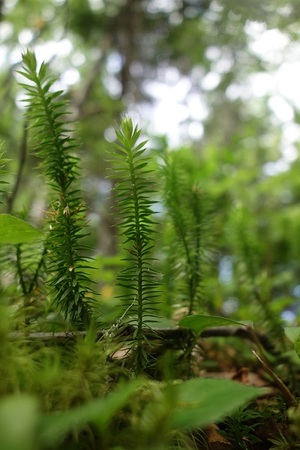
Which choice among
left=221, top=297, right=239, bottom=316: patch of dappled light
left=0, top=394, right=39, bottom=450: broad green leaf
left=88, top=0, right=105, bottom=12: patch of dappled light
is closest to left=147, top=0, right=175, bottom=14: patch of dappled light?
left=88, top=0, right=105, bottom=12: patch of dappled light

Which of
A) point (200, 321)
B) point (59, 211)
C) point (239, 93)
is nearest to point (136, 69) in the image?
point (239, 93)

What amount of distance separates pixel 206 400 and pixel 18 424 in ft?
0.78

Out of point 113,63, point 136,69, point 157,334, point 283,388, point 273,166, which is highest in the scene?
point 113,63

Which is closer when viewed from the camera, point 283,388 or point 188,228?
point 283,388

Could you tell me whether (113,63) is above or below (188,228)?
above

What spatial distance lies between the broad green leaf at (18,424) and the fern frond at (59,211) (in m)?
0.39

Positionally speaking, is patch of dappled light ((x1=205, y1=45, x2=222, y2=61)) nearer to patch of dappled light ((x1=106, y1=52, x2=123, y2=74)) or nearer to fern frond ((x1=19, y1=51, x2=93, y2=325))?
patch of dappled light ((x1=106, y1=52, x2=123, y2=74))

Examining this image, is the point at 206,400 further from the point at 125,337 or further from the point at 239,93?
the point at 239,93

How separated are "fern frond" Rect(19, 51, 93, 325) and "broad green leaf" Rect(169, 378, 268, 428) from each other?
0.30 m

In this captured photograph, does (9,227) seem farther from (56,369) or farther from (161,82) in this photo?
(161,82)

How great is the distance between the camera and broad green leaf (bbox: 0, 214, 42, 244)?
748 mm

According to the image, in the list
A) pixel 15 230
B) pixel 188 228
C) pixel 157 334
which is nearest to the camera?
pixel 15 230

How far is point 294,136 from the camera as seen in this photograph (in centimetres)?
354

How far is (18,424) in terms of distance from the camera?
38 centimetres
